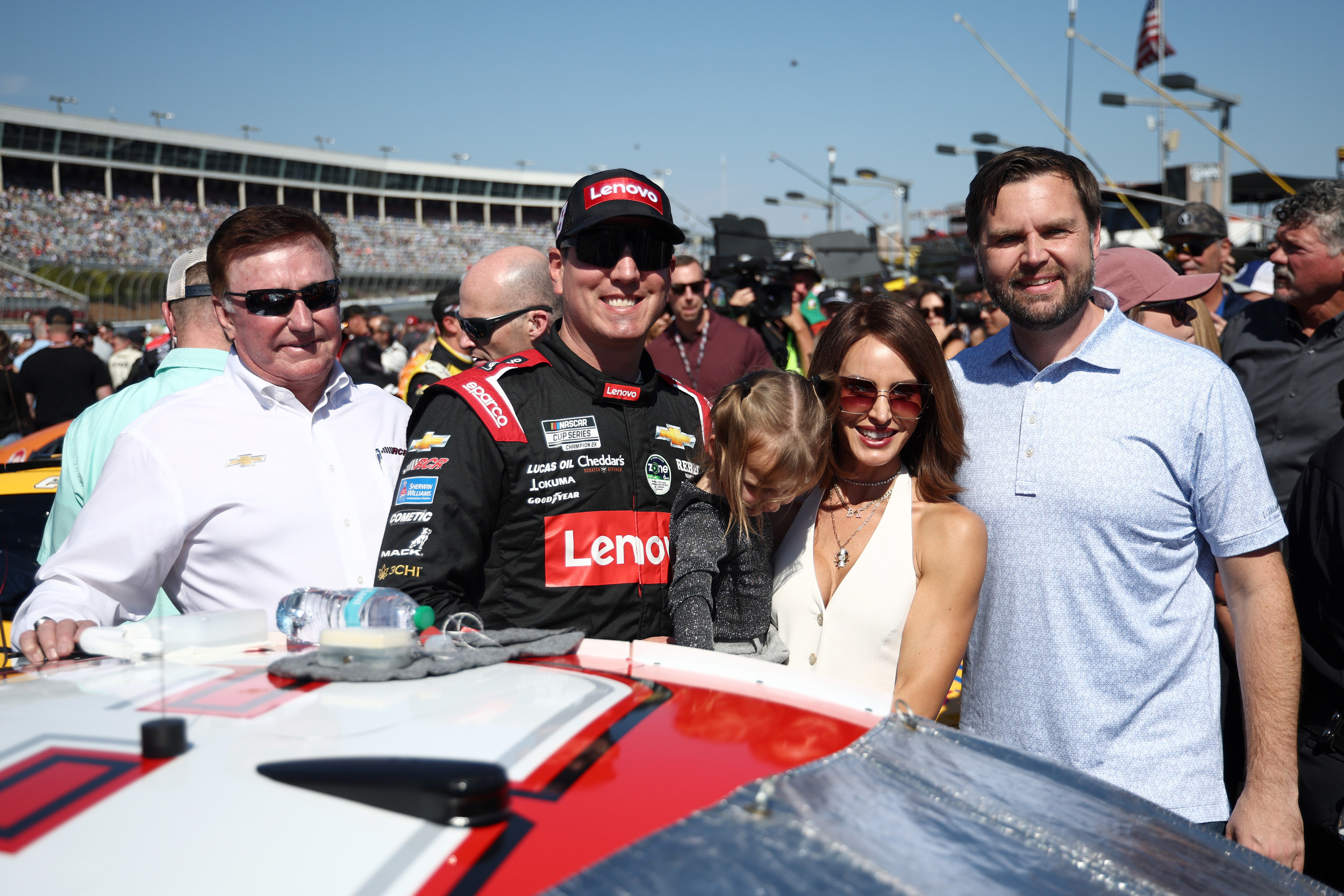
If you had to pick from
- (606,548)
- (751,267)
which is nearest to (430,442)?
(606,548)

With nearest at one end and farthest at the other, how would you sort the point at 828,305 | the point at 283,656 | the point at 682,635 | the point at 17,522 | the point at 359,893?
the point at 359,893, the point at 283,656, the point at 682,635, the point at 17,522, the point at 828,305

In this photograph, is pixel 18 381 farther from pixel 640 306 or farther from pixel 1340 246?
pixel 1340 246

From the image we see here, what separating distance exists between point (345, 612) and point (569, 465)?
679 millimetres

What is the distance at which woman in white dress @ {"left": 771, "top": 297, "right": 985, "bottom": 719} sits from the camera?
7.31ft

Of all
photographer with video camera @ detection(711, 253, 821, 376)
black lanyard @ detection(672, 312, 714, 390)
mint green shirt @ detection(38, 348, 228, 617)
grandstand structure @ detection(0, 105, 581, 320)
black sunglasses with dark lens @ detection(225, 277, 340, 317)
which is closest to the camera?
black sunglasses with dark lens @ detection(225, 277, 340, 317)

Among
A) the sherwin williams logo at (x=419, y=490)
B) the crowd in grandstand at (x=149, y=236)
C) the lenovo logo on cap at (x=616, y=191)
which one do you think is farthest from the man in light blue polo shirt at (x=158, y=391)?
the crowd in grandstand at (x=149, y=236)

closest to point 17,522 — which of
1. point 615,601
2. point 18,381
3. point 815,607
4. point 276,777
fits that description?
point 615,601

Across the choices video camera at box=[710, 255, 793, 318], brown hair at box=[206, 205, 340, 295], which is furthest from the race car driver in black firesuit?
video camera at box=[710, 255, 793, 318]

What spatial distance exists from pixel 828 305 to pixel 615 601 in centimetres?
712

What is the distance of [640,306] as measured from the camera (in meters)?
2.37

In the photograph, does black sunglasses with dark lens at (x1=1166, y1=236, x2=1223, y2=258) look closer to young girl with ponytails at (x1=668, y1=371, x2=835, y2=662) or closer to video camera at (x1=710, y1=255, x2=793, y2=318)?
video camera at (x1=710, y1=255, x2=793, y2=318)

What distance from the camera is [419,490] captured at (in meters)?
2.16

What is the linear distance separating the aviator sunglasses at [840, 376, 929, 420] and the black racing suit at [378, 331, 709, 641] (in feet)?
1.52

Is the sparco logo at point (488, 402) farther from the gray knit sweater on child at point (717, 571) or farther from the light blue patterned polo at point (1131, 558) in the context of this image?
the light blue patterned polo at point (1131, 558)
